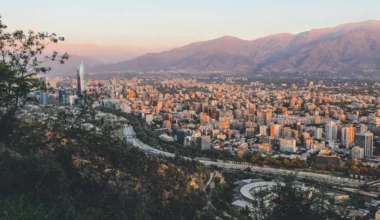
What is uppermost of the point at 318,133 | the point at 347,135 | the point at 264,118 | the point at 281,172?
the point at 264,118

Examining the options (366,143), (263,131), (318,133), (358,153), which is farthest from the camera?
(263,131)

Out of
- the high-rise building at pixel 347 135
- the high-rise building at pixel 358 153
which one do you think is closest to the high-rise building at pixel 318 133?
the high-rise building at pixel 347 135

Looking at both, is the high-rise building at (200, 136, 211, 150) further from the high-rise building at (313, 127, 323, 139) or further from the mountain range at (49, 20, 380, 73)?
the mountain range at (49, 20, 380, 73)

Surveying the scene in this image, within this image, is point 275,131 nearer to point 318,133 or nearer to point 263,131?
point 263,131

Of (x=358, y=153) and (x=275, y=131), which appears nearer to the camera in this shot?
(x=358, y=153)

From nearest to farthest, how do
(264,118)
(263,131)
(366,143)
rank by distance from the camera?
(366,143), (263,131), (264,118)

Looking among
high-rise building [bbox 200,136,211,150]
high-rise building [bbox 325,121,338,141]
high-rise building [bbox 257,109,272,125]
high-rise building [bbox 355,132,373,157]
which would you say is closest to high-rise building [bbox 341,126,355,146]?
high-rise building [bbox 325,121,338,141]

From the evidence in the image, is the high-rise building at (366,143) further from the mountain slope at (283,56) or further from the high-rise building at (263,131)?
the mountain slope at (283,56)

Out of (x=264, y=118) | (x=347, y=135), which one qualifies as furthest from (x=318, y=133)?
(x=264, y=118)
